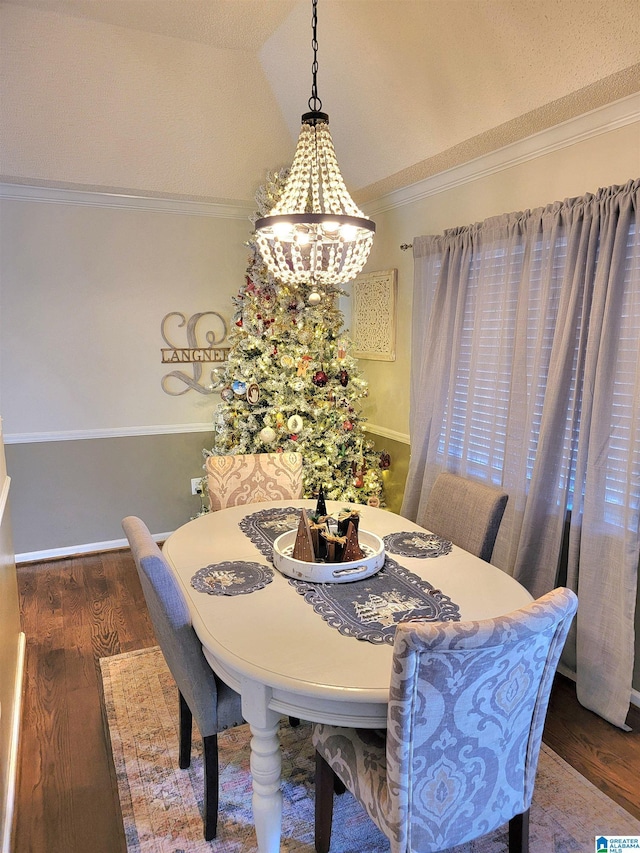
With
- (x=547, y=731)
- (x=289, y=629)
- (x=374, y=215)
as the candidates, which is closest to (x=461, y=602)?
(x=289, y=629)

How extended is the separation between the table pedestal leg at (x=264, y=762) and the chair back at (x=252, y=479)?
153 centimetres

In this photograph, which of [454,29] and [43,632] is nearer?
[454,29]

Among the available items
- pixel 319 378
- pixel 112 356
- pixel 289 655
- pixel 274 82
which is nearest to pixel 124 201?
pixel 112 356

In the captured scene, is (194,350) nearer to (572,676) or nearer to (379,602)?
(379,602)

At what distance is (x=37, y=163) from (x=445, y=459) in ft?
10.2

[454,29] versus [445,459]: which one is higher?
[454,29]

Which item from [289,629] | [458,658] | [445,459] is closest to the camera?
[458,658]

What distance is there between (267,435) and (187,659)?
2230 millimetres

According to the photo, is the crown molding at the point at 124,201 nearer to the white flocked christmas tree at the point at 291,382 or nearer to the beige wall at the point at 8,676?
the white flocked christmas tree at the point at 291,382

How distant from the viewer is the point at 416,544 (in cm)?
223

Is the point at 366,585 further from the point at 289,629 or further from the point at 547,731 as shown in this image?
the point at 547,731

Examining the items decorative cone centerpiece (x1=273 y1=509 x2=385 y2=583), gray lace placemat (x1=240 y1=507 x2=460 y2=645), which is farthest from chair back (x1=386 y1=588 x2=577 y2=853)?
decorative cone centerpiece (x1=273 y1=509 x2=385 y2=583)

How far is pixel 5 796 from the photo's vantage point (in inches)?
72.4

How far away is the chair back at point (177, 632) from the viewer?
1.64 meters
